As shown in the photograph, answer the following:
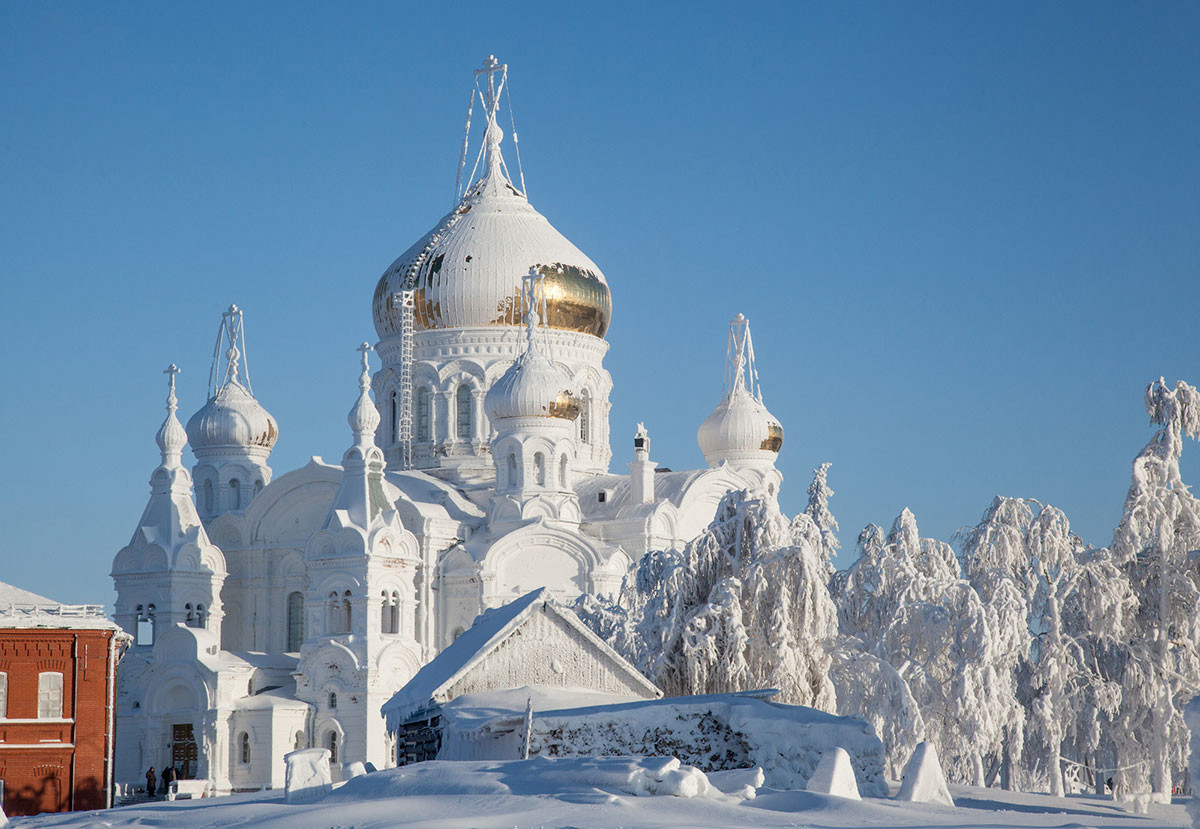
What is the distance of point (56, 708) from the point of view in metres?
30.7

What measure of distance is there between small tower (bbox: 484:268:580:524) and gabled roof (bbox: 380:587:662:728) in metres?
19.9

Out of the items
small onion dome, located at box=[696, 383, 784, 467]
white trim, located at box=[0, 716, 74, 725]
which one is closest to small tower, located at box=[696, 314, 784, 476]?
small onion dome, located at box=[696, 383, 784, 467]

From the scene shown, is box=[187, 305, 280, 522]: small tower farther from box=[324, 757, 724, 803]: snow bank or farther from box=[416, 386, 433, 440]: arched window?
box=[324, 757, 724, 803]: snow bank

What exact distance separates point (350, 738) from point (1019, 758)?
668 inches

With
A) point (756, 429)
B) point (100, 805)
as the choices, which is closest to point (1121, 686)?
point (100, 805)

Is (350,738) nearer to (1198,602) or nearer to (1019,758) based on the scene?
(1019,758)

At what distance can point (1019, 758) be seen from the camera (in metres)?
25.4

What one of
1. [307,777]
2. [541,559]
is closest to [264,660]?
[541,559]

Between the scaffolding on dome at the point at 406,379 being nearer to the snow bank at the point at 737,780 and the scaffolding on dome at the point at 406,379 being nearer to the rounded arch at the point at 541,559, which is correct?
the rounded arch at the point at 541,559

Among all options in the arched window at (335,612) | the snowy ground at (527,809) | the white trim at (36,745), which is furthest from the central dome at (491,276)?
the snowy ground at (527,809)

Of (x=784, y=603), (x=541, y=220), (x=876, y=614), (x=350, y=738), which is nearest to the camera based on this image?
(x=784, y=603)

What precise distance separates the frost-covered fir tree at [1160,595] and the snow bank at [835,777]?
1119 centimetres

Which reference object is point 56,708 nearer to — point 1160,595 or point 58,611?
point 58,611

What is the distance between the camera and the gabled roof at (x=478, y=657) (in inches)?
775
